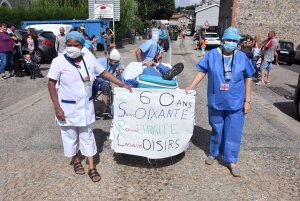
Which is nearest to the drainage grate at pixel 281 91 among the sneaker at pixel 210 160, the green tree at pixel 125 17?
the sneaker at pixel 210 160

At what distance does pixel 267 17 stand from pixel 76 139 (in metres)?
29.9

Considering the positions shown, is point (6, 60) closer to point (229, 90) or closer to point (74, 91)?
point (74, 91)

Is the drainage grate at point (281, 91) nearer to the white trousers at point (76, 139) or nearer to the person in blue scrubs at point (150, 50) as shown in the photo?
the person in blue scrubs at point (150, 50)

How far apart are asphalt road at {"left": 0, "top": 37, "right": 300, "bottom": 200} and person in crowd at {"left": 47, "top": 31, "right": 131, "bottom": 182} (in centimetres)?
38

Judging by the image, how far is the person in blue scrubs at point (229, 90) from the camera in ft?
12.9

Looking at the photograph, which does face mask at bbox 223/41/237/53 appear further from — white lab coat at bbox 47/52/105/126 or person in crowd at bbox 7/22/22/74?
person in crowd at bbox 7/22/22/74

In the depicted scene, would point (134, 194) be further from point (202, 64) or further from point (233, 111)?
point (202, 64)

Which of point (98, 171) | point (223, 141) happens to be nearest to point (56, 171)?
point (98, 171)

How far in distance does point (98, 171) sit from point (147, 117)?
0.98 m

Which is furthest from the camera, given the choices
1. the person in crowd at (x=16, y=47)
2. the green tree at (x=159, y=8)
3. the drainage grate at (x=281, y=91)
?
the green tree at (x=159, y=8)

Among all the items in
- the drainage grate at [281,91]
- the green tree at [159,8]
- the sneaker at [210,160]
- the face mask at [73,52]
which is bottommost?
the drainage grate at [281,91]

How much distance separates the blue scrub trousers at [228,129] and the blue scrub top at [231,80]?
0.41ft

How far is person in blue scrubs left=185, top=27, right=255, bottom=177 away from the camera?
3.92 m

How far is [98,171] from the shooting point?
13.8 feet
